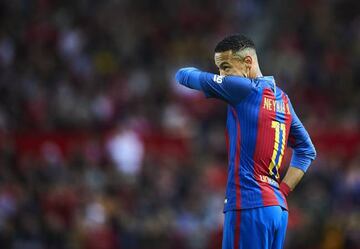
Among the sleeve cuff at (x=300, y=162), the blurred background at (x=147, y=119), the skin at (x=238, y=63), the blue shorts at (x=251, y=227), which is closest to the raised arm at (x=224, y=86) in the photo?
the skin at (x=238, y=63)

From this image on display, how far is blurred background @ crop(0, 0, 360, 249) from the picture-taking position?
44.6ft

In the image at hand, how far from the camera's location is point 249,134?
20.8 feet

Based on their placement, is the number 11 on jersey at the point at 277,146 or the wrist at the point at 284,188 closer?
the number 11 on jersey at the point at 277,146

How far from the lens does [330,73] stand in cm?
1662

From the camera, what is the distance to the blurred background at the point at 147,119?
1359 cm

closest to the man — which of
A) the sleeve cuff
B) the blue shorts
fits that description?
the blue shorts

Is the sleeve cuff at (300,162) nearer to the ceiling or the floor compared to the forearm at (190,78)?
nearer to the floor

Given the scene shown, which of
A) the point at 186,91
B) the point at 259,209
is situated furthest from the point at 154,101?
the point at 259,209

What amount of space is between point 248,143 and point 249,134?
0.06 m

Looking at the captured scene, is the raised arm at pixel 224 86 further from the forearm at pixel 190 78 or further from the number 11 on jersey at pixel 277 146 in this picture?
the number 11 on jersey at pixel 277 146

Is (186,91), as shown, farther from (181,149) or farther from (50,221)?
(50,221)

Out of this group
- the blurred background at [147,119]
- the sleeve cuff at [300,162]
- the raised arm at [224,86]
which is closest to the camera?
the raised arm at [224,86]

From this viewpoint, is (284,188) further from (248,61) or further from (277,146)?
(248,61)

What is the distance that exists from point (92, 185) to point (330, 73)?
185 inches
